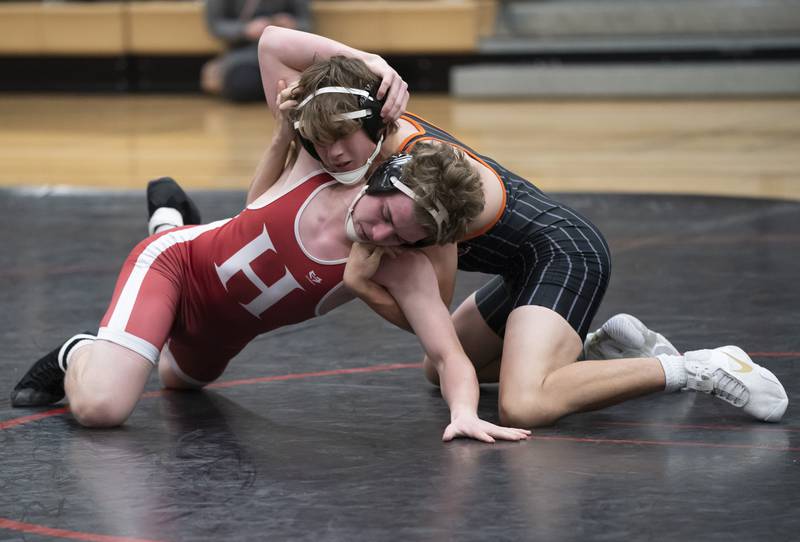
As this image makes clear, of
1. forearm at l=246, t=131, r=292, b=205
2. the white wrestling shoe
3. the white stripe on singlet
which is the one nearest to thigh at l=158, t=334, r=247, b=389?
the white stripe on singlet

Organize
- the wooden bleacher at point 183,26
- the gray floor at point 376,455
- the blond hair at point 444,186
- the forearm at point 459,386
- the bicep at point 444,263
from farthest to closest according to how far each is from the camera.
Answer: the wooden bleacher at point 183,26
the bicep at point 444,263
the forearm at point 459,386
the blond hair at point 444,186
the gray floor at point 376,455

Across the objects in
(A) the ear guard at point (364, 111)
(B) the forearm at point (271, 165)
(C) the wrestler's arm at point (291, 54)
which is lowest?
(B) the forearm at point (271, 165)

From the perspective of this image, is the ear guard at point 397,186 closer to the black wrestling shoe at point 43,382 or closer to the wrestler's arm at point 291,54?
the wrestler's arm at point 291,54

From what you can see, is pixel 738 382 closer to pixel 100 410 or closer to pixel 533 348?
pixel 533 348

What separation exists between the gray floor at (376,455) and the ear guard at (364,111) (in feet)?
1.87

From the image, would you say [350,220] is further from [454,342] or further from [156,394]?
[156,394]

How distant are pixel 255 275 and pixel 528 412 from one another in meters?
0.60

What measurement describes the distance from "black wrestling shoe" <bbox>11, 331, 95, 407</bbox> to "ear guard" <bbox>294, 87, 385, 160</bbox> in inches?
27.1

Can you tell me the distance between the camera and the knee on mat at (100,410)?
8.44ft

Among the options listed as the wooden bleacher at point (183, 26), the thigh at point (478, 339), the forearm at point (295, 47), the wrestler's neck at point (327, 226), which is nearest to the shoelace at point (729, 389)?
the thigh at point (478, 339)

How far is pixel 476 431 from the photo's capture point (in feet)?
8.08

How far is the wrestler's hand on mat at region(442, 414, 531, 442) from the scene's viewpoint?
2465 millimetres

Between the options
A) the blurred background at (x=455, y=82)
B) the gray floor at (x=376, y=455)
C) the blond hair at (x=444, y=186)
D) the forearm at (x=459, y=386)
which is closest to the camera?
the gray floor at (x=376, y=455)

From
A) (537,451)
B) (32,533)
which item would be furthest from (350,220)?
(32,533)
